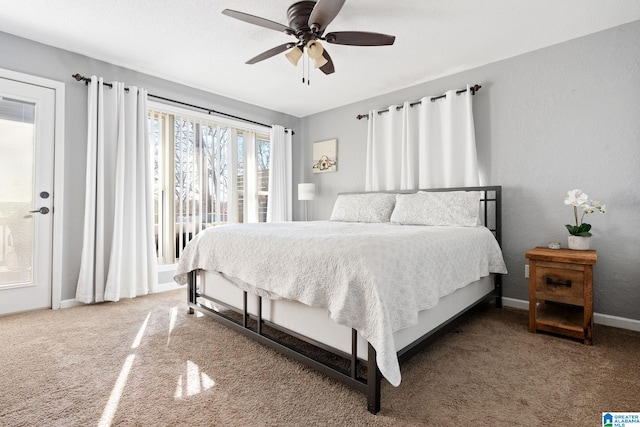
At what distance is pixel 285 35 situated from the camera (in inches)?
107

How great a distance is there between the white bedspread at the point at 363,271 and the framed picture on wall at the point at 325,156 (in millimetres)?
2645

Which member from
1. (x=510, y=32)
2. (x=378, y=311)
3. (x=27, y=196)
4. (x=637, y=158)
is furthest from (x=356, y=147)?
(x=27, y=196)

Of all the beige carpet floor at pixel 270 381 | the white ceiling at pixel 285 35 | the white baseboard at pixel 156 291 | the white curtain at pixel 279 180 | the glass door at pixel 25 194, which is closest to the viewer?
the beige carpet floor at pixel 270 381

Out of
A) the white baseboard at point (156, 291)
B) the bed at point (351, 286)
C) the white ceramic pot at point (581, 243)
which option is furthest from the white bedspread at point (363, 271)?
the white baseboard at point (156, 291)

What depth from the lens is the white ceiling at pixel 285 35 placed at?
230 centimetres

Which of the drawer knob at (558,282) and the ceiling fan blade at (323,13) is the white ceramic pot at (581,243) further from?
the ceiling fan blade at (323,13)

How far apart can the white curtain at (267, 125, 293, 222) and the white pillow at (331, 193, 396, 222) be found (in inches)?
48.3

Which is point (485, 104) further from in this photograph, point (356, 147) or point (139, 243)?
point (139, 243)

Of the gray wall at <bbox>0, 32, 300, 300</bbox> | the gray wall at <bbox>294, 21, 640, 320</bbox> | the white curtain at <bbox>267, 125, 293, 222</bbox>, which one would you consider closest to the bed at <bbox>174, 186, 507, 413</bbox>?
the gray wall at <bbox>294, 21, 640, 320</bbox>

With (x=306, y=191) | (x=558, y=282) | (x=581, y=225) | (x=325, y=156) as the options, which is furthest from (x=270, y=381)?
(x=325, y=156)

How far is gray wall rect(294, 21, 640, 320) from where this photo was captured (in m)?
2.47

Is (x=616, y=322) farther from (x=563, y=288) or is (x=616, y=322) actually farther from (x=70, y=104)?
(x=70, y=104)

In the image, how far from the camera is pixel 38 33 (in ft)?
8.79

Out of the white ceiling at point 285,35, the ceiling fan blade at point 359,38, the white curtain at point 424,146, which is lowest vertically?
the white curtain at point 424,146
